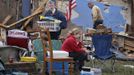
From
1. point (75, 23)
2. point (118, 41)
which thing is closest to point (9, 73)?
point (118, 41)

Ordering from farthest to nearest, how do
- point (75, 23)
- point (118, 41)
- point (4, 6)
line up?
point (75, 23), point (4, 6), point (118, 41)

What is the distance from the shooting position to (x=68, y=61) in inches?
398

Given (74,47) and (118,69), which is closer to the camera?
(74,47)

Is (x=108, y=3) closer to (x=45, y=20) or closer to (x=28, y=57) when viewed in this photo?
(x=45, y=20)

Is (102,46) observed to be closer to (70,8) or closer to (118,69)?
(118,69)

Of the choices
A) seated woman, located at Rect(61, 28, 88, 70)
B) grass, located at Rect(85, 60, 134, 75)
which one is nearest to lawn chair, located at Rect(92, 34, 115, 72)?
grass, located at Rect(85, 60, 134, 75)

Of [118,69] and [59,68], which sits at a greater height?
[59,68]

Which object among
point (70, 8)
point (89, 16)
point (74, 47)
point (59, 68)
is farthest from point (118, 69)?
point (89, 16)

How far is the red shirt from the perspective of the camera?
11219 mm

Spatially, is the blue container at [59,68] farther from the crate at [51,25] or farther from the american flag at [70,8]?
the american flag at [70,8]

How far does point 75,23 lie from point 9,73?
44.7 feet

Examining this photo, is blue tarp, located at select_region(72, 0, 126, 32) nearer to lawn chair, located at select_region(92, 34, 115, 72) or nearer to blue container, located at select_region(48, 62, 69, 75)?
lawn chair, located at select_region(92, 34, 115, 72)

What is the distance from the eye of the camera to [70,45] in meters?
11.3

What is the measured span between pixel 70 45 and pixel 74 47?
135 millimetres
